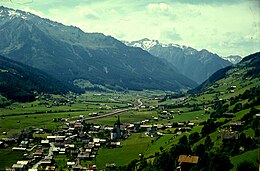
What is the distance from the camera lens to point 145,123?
79.9 meters

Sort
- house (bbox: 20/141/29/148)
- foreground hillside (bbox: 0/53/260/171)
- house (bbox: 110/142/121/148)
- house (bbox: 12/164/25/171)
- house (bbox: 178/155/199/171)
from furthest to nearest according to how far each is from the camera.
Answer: house (bbox: 20/141/29/148)
house (bbox: 110/142/121/148)
house (bbox: 12/164/25/171)
foreground hillside (bbox: 0/53/260/171)
house (bbox: 178/155/199/171)

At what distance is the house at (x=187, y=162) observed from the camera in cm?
3419

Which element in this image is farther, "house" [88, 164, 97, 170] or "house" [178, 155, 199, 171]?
"house" [88, 164, 97, 170]

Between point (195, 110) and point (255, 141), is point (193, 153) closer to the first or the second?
point (255, 141)

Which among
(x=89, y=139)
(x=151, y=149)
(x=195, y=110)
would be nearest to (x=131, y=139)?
(x=89, y=139)

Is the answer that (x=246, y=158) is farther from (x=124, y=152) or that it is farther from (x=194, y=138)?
(x=124, y=152)

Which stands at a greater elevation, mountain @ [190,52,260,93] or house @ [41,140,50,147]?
mountain @ [190,52,260,93]

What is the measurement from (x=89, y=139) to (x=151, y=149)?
15.7m

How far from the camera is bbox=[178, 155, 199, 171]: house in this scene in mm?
34188

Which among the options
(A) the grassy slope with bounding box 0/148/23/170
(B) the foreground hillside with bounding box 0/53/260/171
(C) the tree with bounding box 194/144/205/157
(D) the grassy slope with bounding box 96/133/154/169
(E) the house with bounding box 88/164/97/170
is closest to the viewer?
(B) the foreground hillside with bounding box 0/53/260/171

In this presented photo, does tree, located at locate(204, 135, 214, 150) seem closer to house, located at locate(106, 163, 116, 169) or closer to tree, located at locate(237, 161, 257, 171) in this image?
house, located at locate(106, 163, 116, 169)

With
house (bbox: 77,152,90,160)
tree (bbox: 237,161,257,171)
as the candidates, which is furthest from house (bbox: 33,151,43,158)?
tree (bbox: 237,161,257,171)

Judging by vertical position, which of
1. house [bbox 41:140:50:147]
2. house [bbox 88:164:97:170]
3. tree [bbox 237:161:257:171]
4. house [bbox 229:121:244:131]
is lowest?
house [bbox 88:164:97:170]

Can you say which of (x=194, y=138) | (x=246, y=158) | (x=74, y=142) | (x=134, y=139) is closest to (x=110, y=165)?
(x=194, y=138)
